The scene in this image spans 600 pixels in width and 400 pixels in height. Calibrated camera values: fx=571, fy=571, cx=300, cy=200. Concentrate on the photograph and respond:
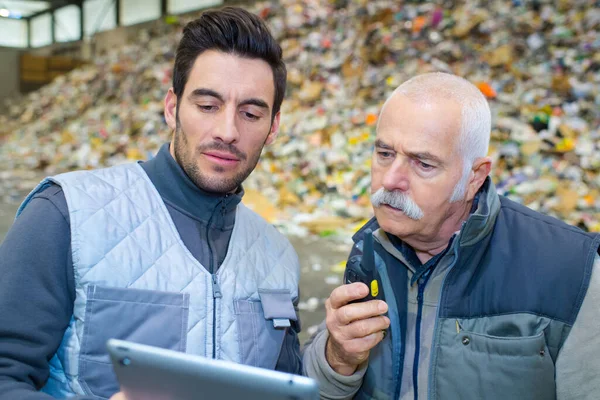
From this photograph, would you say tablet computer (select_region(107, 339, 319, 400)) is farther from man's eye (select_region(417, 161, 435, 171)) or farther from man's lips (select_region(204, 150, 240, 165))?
man's eye (select_region(417, 161, 435, 171))

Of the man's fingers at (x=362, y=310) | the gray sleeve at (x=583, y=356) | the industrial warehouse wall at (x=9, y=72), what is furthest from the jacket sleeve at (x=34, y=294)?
the industrial warehouse wall at (x=9, y=72)

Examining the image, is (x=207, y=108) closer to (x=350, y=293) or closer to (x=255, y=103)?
(x=255, y=103)

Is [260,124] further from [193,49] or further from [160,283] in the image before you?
[160,283]

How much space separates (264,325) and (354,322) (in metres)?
0.35

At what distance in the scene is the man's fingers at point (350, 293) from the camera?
4.82 feet

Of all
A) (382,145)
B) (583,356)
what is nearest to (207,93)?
(382,145)

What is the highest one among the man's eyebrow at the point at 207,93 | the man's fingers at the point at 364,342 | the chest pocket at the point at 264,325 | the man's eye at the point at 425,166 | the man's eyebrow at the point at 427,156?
the man's eyebrow at the point at 207,93

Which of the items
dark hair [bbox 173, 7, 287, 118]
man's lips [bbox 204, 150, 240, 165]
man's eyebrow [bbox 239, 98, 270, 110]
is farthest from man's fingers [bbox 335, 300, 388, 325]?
dark hair [bbox 173, 7, 287, 118]

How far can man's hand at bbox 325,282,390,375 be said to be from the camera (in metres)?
1.48

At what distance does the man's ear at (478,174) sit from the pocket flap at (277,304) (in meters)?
0.66

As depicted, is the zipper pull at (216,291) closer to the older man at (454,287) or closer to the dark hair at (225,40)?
the older man at (454,287)

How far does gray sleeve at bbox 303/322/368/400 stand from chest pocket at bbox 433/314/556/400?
23 centimetres

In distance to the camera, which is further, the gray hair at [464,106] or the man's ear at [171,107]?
the man's ear at [171,107]

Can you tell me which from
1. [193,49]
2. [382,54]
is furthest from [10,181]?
[193,49]
